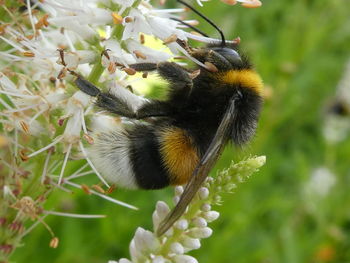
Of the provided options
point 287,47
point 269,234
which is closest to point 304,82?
point 287,47

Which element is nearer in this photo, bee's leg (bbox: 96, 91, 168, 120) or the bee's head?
bee's leg (bbox: 96, 91, 168, 120)

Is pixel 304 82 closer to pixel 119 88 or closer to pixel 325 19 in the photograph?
pixel 325 19

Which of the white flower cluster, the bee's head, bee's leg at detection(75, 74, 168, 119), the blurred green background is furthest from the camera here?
the blurred green background

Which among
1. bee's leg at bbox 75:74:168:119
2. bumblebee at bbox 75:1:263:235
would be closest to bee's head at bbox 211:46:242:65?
bumblebee at bbox 75:1:263:235

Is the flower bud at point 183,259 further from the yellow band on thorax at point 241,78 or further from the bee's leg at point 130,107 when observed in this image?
the yellow band on thorax at point 241,78

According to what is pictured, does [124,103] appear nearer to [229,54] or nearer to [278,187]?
[229,54]

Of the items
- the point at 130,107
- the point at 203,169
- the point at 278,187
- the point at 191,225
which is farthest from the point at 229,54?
the point at 278,187

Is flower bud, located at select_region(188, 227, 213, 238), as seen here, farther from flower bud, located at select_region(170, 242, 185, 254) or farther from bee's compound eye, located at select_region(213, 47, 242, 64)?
bee's compound eye, located at select_region(213, 47, 242, 64)

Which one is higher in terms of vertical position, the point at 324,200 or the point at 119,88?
the point at 119,88
